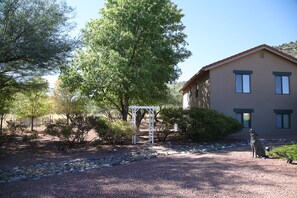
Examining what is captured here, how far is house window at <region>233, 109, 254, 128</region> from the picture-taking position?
22.9 m

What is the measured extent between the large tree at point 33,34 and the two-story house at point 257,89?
11.5 m

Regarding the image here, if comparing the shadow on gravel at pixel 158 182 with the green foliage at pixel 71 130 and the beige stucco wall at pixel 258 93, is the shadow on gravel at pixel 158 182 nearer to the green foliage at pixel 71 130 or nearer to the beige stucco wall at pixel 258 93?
the green foliage at pixel 71 130

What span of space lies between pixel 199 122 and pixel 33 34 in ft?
35.7

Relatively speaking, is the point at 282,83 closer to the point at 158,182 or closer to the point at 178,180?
the point at 178,180

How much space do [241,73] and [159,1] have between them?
842cm

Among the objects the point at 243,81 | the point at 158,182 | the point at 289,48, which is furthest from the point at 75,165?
the point at 289,48

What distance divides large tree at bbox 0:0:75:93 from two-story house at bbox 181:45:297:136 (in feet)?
37.6

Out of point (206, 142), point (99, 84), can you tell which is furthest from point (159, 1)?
point (206, 142)

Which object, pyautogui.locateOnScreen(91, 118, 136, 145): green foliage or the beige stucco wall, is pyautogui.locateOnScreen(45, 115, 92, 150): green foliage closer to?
pyautogui.locateOnScreen(91, 118, 136, 145): green foliage

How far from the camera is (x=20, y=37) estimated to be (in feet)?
43.5

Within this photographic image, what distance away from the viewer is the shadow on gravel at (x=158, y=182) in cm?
777

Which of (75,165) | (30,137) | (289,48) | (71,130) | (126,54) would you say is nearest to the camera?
(75,165)

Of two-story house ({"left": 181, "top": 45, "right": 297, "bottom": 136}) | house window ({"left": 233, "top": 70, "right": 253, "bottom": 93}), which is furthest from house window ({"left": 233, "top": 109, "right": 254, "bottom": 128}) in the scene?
house window ({"left": 233, "top": 70, "right": 253, "bottom": 93})

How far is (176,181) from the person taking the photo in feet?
28.9
